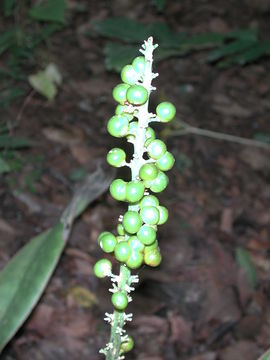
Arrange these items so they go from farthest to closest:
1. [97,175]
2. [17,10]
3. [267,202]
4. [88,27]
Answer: [88,27] → [17,10] → [267,202] → [97,175]

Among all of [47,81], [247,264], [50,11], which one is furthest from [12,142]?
[247,264]

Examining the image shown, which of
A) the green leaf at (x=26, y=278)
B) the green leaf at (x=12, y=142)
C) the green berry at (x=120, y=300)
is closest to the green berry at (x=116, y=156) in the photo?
the green berry at (x=120, y=300)

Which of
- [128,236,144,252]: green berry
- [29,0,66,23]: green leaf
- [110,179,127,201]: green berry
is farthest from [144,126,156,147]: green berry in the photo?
[29,0,66,23]: green leaf

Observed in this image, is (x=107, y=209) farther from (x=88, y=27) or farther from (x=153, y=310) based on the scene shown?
(x=88, y=27)

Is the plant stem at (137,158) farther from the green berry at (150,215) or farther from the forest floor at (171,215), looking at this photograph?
the forest floor at (171,215)

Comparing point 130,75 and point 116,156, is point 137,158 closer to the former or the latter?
point 116,156

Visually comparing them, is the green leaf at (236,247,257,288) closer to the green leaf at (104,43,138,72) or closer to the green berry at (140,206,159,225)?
the green leaf at (104,43,138,72)

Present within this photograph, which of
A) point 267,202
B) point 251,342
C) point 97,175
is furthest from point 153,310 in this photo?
point 267,202
